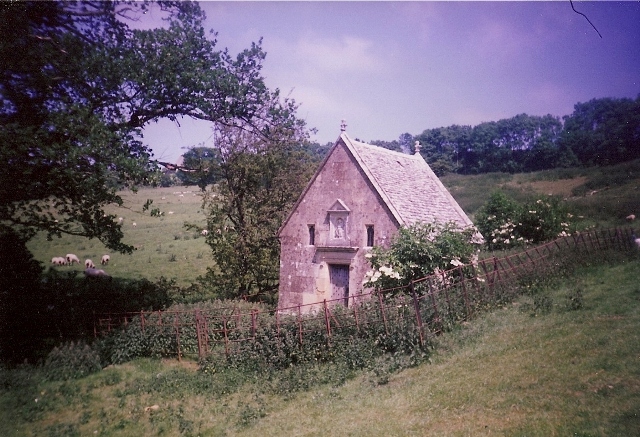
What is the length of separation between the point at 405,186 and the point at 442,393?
12.3 meters

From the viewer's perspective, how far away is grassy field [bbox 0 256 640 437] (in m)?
6.82

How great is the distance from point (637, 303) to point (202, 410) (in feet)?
41.6

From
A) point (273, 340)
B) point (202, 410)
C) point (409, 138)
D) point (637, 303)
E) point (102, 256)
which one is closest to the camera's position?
point (202, 410)

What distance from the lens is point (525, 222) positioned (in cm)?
2425

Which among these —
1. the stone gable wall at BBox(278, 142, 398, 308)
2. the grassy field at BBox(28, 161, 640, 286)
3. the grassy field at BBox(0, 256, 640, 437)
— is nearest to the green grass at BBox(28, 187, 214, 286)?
the grassy field at BBox(28, 161, 640, 286)

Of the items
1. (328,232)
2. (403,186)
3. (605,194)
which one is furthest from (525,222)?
(328,232)

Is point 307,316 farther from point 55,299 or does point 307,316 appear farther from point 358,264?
point 55,299

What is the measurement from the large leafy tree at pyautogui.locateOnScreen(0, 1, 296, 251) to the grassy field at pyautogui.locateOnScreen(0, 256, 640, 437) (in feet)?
17.7

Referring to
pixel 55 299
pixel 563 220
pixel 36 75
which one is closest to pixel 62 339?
pixel 55 299

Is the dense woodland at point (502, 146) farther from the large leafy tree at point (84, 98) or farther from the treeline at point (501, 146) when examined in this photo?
the large leafy tree at point (84, 98)

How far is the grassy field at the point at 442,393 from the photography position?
22.4 feet

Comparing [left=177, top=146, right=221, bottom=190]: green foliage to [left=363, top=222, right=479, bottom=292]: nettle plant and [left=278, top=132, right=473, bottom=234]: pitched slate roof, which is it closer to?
[left=278, top=132, right=473, bottom=234]: pitched slate roof

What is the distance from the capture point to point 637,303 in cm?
1105

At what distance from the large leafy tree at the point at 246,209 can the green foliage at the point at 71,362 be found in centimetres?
747
